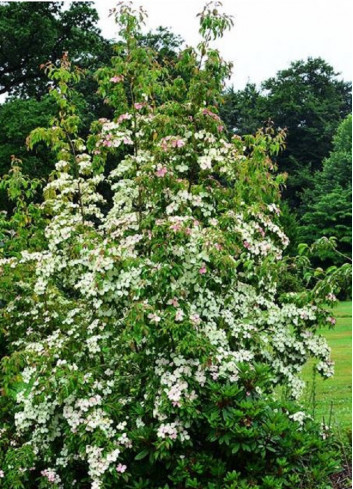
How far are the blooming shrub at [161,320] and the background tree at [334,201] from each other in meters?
21.0

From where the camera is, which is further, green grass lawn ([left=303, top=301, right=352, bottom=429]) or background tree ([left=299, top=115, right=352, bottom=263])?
background tree ([left=299, top=115, right=352, bottom=263])

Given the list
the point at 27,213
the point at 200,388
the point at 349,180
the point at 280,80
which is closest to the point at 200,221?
the point at 200,388

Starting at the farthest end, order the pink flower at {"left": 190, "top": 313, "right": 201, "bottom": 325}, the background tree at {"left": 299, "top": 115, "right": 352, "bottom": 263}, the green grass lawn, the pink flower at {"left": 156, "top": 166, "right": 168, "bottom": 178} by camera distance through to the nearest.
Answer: the background tree at {"left": 299, "top": 115, "right": 352, "bottom": 263}, the green grass lawn, the pink flower at {"left": 156, "top": 166, "right": 168, "bottom": 178}, the pink flower at {"left": 190, "top": 313, "right": 201, "bottom": 325}

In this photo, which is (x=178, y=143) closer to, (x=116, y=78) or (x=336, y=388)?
(x=116, y=78)

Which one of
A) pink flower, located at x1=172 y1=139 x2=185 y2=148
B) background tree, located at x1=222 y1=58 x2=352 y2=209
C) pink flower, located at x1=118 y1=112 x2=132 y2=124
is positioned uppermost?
background tree, located at x1=222 y1=58 x2=352 y2=209

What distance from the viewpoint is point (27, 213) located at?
4.97 meters

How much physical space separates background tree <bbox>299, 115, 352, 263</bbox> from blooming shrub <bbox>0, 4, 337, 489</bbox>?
20963 mm

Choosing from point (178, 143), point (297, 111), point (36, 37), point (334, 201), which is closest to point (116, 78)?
point (178, 143)

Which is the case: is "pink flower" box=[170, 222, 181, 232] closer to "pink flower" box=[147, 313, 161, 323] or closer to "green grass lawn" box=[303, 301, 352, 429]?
"pink flower" box=[147, 313, 161, 323]

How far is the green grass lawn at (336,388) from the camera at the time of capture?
5594 millimetres

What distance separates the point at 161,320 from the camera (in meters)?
3.61

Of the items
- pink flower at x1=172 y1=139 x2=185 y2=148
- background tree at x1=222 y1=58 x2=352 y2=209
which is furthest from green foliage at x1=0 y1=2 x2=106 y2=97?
background tree at x1=222 y1=58 x2=352 y2=209

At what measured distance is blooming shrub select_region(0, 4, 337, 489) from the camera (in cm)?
360

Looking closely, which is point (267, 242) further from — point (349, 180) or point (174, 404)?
point (349, 180)
